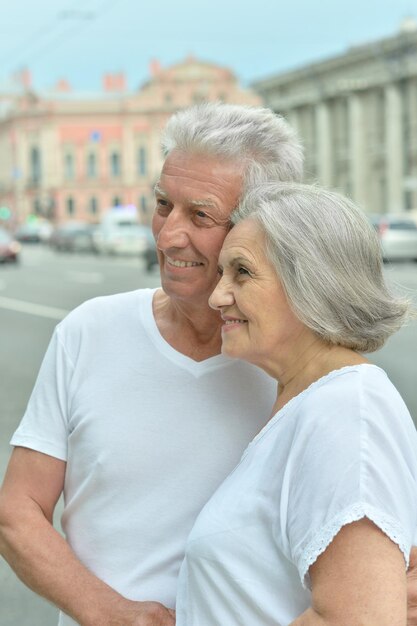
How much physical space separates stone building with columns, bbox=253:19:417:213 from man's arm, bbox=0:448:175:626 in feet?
163

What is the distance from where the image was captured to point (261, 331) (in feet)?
6.77

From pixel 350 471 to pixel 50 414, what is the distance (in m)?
0.78

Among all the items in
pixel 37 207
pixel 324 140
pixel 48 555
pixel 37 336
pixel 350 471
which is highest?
pixel 350 471

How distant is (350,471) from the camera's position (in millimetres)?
1772

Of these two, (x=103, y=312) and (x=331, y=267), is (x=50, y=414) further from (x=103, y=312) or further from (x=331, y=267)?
(x=331, y=267)

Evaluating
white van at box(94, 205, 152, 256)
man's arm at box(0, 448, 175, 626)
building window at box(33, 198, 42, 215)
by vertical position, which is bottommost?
building window at box(33, 198, 42, 215)

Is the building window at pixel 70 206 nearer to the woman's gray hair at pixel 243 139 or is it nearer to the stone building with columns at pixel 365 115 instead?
the stone building with columns at pixel 365 115

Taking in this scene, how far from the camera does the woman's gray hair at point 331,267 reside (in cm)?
197

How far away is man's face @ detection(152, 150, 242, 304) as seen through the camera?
2320 mm

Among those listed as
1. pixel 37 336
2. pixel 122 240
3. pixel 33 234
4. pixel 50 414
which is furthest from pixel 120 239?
pixel 50 414

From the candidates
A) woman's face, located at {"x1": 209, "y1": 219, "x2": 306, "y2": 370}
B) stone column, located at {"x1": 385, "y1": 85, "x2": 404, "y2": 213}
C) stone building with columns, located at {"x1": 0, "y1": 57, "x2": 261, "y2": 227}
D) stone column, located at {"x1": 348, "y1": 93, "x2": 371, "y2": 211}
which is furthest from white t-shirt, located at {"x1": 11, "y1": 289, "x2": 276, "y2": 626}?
stone building with columns, located at {"x1": 0, "y1": 57, "x2": 261, "y2": 227}

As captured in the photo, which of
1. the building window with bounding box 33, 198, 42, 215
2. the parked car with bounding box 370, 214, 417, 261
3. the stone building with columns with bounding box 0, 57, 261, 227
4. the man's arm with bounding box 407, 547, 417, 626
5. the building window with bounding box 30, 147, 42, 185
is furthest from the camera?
the building window with bounding box 33, 198, 42, 215

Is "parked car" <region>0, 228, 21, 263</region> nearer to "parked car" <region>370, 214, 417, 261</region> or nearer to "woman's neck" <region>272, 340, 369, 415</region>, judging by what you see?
"parked car" <region>370, 214, 417, 261</region>

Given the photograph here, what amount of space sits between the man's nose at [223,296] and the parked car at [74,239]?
54.3 meters
